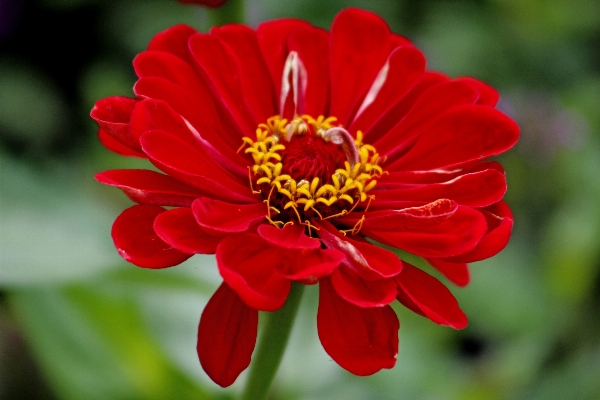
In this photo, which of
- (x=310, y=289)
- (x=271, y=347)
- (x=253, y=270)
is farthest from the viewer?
(x=310, y=289)

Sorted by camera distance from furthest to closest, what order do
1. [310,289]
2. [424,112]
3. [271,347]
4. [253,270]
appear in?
[310,289], [424,112], [271,347], [253,270]

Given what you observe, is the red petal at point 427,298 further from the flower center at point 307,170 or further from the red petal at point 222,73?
the red petal at point 222,73

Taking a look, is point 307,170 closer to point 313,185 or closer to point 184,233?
point 313,185

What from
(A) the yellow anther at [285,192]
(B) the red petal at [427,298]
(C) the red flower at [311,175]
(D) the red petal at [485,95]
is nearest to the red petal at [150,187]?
(C) the red flower at [311,175]

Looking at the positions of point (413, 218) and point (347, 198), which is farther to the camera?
point (347, 198)

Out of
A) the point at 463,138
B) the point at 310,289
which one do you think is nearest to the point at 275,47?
the point at 463,138

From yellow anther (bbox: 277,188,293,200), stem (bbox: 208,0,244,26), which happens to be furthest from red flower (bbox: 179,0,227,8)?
yellow anther (bbox: 277,188,293,200)

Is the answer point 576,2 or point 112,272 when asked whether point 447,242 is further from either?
point 576,2

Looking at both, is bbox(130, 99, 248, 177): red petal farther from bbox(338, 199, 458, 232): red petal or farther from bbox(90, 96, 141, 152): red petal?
bbox(338, 199, 458, 232): red petal
